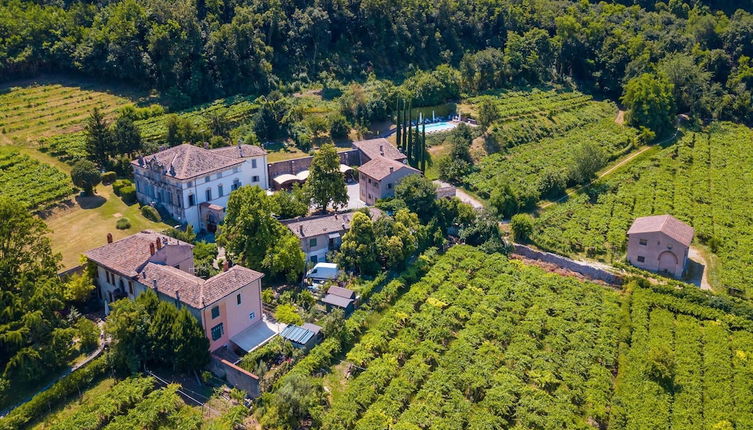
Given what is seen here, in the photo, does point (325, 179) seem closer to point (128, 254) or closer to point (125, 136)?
point (128, 254)

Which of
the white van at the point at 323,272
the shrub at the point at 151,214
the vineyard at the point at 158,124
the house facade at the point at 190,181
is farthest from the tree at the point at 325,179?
the vineyard at the point at 158,124

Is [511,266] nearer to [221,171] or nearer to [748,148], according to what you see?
[221,171]

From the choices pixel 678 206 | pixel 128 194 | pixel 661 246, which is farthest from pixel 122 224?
pixel 678 206

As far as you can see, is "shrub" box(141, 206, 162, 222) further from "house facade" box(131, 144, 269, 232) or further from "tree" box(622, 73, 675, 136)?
"tree" box(622, 73, 675, 136)

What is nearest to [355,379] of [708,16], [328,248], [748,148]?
[328,248]

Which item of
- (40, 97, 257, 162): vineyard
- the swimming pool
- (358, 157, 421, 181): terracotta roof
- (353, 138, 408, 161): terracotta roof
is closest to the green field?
(40, 97, 257, 162): vineyard
